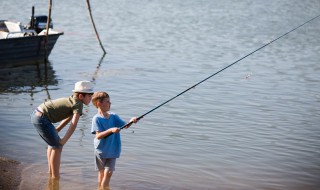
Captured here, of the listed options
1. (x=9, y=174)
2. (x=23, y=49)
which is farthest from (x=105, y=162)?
(x=23, y=49)

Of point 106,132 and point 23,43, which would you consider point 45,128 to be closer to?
point 106,132

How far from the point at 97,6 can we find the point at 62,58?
2071 centimetres

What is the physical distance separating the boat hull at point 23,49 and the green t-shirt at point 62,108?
32.5 ft

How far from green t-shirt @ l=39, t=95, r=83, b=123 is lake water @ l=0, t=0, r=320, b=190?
1.03 meters

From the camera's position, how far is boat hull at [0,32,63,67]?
16508mm

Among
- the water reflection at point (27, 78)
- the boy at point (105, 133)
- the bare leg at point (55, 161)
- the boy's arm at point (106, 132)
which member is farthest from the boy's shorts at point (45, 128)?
the water reflection at point (27, 78)

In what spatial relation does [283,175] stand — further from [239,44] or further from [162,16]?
[162,16]

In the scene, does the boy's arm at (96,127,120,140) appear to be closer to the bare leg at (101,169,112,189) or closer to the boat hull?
the bare leg at (101,169,112,189)

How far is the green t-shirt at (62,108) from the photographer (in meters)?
6.60

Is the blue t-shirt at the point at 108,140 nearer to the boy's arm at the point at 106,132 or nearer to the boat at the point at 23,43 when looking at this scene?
the boy's arm at the point at 106,132

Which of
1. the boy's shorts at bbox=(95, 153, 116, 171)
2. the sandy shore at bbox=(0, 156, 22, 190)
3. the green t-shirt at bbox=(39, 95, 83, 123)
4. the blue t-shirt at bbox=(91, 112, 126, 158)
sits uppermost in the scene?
the green t-shirt at bbox=(39, 95, 83, 123)

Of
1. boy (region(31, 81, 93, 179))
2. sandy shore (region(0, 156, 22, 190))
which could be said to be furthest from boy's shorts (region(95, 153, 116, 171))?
sandy shore (region(0, 156, 22, 190))

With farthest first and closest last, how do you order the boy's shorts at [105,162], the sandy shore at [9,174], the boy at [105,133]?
1. the sandy shore at [9,174]
2. the boy's shorts at [105,162]
3. the boy at [105,133]

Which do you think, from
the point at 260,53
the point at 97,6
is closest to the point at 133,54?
the point at 260,53
